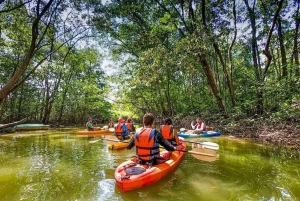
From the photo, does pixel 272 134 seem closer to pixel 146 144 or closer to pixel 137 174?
pixel 146 144

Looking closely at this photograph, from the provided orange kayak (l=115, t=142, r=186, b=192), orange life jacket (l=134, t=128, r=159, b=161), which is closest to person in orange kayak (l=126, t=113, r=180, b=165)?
orange life jacket (l=134, t=128, r=159, b=161)

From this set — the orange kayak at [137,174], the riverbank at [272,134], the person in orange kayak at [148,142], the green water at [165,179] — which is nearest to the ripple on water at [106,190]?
the green water at [165,179]

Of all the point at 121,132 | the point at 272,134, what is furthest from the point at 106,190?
the point at 272,134

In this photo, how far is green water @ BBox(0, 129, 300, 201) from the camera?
3404mm

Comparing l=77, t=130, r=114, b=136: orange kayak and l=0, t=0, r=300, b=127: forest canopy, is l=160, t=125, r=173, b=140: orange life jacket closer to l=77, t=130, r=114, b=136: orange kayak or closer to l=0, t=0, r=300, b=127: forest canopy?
l=0, t=0, r=300, b=127: forest canopy

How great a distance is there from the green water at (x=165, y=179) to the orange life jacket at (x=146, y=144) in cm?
56

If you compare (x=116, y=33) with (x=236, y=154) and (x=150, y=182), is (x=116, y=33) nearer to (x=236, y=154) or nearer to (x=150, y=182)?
(x=236, y=154)

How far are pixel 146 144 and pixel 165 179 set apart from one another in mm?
882

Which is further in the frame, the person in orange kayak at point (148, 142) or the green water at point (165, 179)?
the person in orange kayak at point (148, 142)

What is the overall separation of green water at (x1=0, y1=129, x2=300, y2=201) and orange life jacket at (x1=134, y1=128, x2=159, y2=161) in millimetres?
562

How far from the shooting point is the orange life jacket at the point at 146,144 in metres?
3.92

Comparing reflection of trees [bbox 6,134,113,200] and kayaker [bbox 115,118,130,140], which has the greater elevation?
kayaker [bbox 115,118,130,140]

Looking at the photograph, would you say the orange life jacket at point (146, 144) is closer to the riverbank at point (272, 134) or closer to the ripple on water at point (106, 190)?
the ripple on water at point (106, 190)

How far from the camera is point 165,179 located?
418cm
